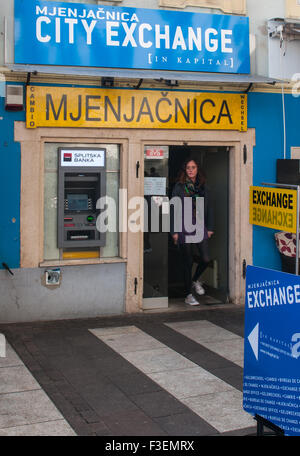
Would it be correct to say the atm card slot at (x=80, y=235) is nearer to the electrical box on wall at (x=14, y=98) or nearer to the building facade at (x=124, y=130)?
the building facade at (x=124, y=130)

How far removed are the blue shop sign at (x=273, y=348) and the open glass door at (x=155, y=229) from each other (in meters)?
5.18

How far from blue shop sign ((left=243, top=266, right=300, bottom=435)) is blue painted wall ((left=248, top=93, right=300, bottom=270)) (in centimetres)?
565

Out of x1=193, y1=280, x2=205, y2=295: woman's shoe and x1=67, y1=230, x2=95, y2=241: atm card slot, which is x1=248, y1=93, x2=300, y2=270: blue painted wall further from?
x1=67, y1=230, x2=95, y2=241: atm card slot

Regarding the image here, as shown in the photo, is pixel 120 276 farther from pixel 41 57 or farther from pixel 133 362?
pixel 41 57

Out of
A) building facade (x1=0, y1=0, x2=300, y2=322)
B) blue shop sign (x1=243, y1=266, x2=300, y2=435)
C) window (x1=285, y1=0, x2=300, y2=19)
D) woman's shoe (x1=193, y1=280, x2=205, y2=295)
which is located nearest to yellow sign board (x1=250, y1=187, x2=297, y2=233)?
blue shop sign (x1=243, y1=266, x2=300, y2=435)

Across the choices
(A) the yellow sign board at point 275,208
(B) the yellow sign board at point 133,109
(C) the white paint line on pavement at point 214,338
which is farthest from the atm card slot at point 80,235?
(A) the yellow sign board at point 275,208

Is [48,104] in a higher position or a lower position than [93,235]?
higher

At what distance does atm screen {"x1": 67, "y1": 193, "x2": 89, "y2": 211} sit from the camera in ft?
31.7

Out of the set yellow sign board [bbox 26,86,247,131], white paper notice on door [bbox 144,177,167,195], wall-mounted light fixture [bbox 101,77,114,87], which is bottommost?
white paper notice on door [bbox 144,177,167,195]

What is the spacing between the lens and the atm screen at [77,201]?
967 cm

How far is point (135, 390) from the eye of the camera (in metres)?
6.69

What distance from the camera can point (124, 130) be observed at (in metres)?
9.79

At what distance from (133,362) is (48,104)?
3844mm

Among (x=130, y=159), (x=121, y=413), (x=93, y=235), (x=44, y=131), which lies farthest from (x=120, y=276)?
(x=121, y=413)
